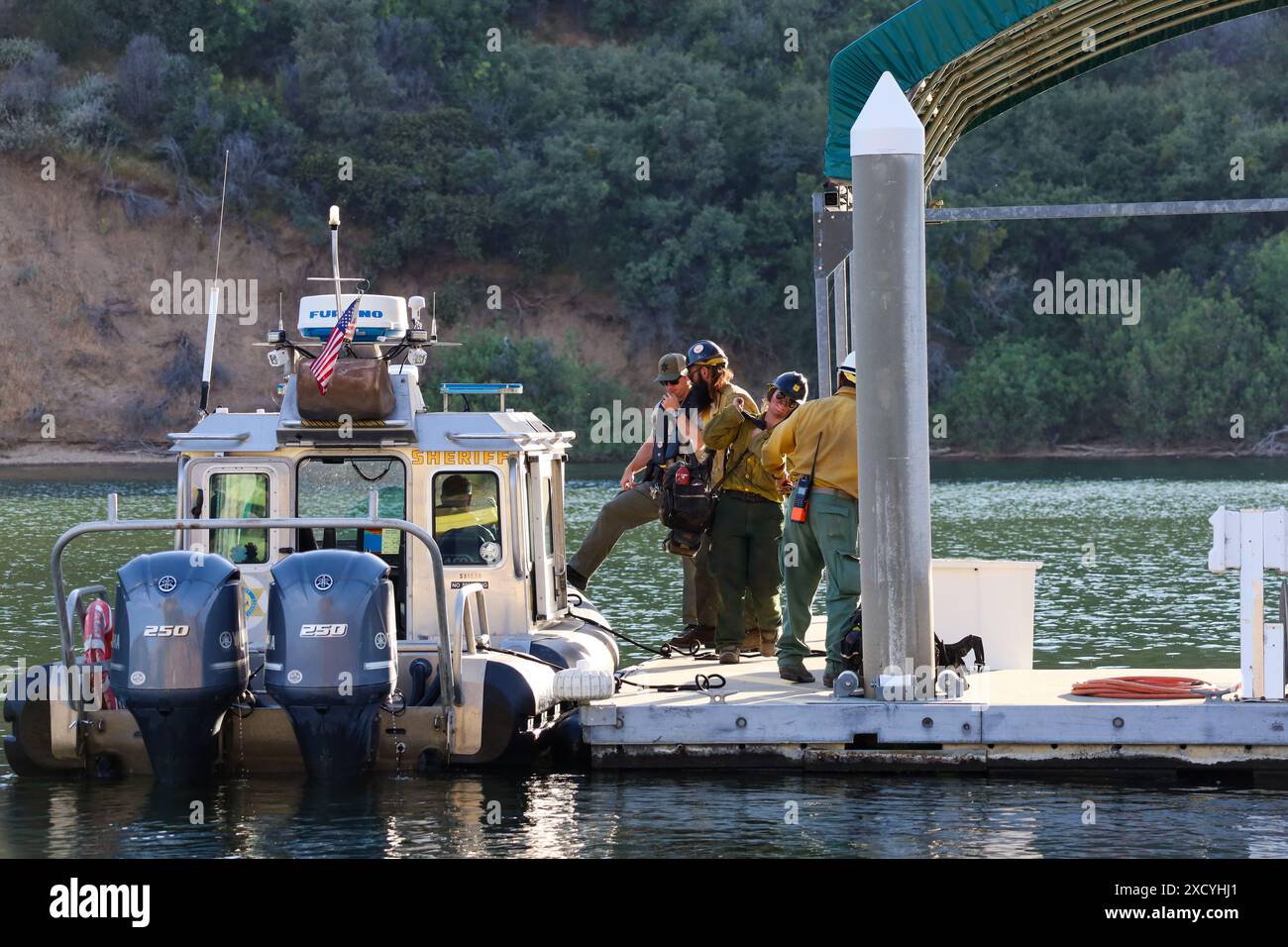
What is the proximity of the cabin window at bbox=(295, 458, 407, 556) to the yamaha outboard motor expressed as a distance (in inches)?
49.9

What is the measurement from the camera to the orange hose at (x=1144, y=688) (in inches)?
427

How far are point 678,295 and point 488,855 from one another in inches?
1932

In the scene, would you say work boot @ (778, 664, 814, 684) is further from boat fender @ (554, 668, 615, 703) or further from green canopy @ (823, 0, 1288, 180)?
green canopy @ (823, 0, 1288, 180)

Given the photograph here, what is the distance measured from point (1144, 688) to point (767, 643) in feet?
9.52

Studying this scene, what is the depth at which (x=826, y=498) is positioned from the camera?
36.8 feet

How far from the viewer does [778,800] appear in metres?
10.4

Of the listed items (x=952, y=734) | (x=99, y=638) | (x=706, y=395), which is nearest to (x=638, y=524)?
(x=706, y=395)

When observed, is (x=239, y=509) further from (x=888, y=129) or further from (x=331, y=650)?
(x=888, y=129)

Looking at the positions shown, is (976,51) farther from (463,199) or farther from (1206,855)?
(463,199)

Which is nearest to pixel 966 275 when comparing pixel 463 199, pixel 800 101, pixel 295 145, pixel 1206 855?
pixel 800 101

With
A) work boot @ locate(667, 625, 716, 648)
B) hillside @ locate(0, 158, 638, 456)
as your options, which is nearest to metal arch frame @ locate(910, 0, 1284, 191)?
work boot @ locate(667, 625, 716, 648)

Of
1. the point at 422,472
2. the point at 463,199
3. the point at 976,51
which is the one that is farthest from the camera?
the point at 463,199

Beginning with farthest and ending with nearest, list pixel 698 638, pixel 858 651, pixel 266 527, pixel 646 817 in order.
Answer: pixel 698 638 → pixel 858 651 → pixel 646 817 → pixel 266 527

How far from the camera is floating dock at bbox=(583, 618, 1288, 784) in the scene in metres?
10.5
